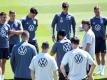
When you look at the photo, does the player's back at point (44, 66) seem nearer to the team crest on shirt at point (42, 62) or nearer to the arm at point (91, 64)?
the team crest on shirt at point (42, 62)

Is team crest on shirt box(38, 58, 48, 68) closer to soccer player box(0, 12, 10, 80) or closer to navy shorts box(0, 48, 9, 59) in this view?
soccer player box(0, 12, 10, 80)

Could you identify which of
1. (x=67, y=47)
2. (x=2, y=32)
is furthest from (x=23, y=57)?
(x=2, y=32)

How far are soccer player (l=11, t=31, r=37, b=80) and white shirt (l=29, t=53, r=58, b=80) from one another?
657 mm

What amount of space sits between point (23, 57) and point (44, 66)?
3.07ft

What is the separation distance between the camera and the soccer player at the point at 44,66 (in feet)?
40.2

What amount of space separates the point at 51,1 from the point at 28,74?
894 inches

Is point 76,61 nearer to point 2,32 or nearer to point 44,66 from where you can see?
point 44,66

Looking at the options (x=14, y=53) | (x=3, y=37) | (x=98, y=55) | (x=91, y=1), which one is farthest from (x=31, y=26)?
(x=91, y=1)

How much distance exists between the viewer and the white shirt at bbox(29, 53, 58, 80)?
12250mm

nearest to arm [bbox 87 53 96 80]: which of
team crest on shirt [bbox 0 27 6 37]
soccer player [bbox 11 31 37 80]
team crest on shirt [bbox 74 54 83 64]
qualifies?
team crest on shirt [bbox 74 54 83 64]

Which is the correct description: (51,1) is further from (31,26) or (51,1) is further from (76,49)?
(76,49)

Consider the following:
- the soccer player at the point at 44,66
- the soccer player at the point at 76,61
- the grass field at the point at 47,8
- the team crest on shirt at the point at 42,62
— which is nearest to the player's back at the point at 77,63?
the soccer player at the point at 76,61

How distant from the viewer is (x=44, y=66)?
40.4ft

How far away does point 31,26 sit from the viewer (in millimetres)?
16938
